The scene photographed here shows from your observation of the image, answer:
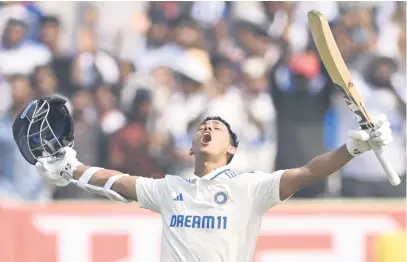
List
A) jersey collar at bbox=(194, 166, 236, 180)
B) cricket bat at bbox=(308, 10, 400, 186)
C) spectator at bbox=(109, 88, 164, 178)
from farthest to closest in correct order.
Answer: spectator at bbox=(109, 88, 164, 178) → jersey collar at bbox=(194, 166, 236, 180) → cricket bat at bbox=(308, 10, 400, 186)

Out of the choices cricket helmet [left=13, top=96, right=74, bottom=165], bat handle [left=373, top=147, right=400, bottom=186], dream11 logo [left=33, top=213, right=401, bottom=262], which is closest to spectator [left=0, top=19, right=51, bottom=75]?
dream11 logo [left=33, top=213, right=401, bottom=262]

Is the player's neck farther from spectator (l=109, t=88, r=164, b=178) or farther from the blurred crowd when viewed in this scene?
spectator (l=109, t=88, r=164, b=178)

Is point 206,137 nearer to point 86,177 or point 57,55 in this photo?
point 86,177

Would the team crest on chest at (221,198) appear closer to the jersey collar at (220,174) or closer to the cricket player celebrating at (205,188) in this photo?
the cricket player celebrating at (205,188)

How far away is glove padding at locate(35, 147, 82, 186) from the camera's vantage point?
6.75 m

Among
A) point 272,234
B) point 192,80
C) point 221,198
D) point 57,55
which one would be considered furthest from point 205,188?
point 57,55

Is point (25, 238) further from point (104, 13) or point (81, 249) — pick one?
point (104, 13)

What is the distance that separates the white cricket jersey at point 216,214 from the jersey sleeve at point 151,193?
57 millimetres

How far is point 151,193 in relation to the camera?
6480 mm

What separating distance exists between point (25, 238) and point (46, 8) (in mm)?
3287

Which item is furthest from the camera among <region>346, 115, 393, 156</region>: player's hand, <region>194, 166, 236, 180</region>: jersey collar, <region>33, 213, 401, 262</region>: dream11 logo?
<region>33, 213, 401, 262</region>: dream11 logo

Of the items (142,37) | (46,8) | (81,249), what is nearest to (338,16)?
(142,37)

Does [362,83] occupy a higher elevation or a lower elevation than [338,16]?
Result: lower

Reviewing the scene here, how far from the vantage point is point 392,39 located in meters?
11.8
